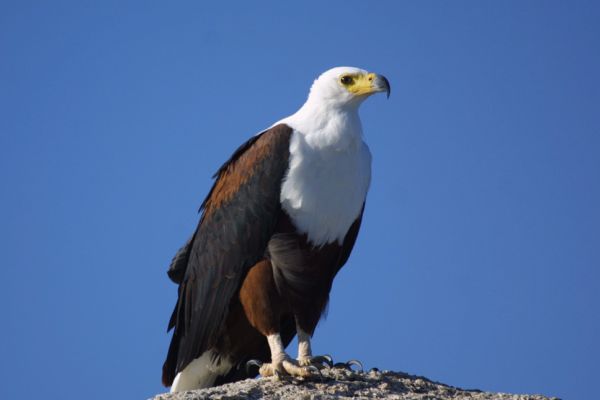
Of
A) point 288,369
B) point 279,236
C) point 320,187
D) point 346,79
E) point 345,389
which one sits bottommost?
point 345,389

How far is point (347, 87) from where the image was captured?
864cm

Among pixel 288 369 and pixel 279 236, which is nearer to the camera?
pixel 288 369

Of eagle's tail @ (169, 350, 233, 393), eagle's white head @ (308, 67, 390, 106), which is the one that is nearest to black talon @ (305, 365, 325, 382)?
eagle's tail @ (169, 350, 233, 393)

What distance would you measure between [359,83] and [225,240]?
1.91 m

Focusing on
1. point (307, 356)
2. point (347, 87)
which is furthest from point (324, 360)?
point (347, 87)

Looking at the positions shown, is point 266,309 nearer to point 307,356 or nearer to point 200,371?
point 307,356

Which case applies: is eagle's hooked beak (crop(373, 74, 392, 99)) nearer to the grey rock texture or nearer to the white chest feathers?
the white chest feathers

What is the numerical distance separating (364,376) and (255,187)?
75.3 inches

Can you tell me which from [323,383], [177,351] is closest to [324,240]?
[323,383]

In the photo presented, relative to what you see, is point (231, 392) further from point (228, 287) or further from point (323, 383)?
point (228, 287)

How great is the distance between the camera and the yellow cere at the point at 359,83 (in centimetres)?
863

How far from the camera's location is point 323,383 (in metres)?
7.71

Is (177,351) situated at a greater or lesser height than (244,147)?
lesser

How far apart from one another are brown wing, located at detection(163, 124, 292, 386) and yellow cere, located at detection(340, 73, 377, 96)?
75cm
